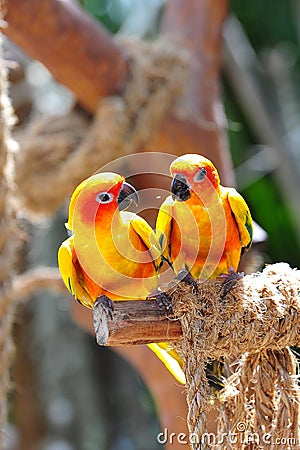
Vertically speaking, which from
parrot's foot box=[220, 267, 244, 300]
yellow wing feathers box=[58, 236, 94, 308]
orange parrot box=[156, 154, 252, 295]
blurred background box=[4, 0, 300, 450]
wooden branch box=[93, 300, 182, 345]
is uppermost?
blurred background box=[4, 0, 300, 450]

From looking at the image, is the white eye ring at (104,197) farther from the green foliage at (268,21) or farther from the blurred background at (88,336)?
the green foliage at (268,21)

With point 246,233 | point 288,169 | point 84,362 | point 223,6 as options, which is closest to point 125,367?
point 84,362

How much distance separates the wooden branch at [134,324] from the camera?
1.80 ft

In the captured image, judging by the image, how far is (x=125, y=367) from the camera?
2.38 metres

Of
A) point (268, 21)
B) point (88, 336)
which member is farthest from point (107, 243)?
point (268, 21)

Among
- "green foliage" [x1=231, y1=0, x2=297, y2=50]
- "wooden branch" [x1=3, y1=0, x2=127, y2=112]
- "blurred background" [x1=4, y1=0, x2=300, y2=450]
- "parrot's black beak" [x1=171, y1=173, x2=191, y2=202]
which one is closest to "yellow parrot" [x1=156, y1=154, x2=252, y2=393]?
"parrot's black beak" [x1=171, y1=173, x2=191, y2=202]

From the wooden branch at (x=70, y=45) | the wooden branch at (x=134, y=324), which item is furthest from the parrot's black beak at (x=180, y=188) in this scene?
the wooden branch at (x=70, y=45)

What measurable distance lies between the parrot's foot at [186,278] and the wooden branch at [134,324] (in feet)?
0.13

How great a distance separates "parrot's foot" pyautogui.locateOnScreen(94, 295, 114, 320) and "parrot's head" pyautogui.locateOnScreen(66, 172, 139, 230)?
0.22ft

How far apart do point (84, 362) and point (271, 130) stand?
1.01m

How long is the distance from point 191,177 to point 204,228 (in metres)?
0.06

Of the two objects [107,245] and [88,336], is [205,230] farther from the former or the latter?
[88,336]

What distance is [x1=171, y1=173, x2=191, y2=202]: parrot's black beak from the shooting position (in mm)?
593

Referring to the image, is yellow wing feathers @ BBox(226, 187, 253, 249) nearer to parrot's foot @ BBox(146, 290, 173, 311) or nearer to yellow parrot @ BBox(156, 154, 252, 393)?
yellow parrot @ BBox(156, 154, 252, 393)
